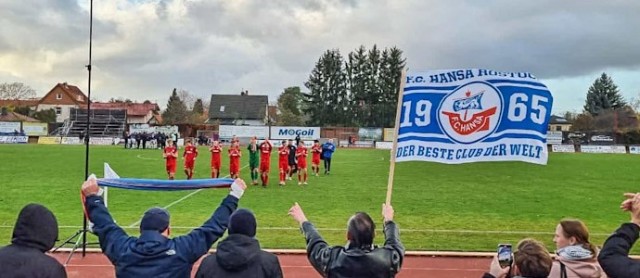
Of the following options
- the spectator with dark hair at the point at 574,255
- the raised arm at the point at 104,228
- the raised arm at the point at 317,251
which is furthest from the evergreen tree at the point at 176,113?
the spectator with dark hair at the point at 574,255

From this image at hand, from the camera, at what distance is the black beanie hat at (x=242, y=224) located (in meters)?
4.28

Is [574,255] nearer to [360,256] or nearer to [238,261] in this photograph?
[360,256]

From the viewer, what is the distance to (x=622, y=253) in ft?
12.6

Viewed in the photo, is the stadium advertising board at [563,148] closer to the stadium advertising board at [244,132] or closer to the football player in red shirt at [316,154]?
the stadium advertising board at [244,132]

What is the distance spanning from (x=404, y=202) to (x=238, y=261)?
13579 mm

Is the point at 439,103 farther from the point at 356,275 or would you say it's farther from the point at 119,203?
the point at 119,203

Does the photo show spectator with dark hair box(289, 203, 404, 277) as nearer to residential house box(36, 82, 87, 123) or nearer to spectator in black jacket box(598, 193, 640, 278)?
spectator in black jacket box(598, 193, 640, 278)

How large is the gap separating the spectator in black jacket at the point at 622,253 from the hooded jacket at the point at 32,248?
3.45 m

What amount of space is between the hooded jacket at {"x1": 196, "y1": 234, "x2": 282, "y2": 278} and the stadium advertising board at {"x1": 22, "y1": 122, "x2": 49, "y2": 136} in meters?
69.4

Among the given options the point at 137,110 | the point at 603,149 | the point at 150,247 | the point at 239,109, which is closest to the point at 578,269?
the point at 150,247

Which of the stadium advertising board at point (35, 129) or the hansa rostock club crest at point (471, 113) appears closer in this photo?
the hansa rostock club crest at point (471, 113)

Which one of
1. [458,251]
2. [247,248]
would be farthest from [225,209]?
[458,251]

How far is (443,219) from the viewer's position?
557 inches

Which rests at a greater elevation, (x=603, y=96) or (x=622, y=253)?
(x=603, y=96)
